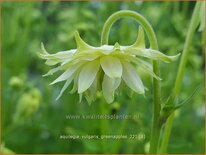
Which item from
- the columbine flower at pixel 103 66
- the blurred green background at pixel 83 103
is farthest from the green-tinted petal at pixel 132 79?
the blurred green background at pixel 83 103

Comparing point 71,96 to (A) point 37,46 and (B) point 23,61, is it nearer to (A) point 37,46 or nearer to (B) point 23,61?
(B) point 23,61

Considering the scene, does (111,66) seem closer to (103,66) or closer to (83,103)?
(103,66)

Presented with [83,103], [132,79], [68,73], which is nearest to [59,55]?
[68,73]

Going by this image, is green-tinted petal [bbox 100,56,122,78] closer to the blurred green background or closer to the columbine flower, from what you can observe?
the columbine flower

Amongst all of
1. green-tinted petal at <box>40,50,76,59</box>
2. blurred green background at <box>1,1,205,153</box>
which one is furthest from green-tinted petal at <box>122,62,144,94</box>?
blurred green background at <box>1,1,205,153</box>

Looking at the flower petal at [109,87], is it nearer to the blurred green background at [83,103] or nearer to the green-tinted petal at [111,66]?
the green-tinted petal at [111,66]

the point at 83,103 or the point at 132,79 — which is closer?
the point at 132,79

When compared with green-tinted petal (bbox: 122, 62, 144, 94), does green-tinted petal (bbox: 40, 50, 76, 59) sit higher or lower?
higher
